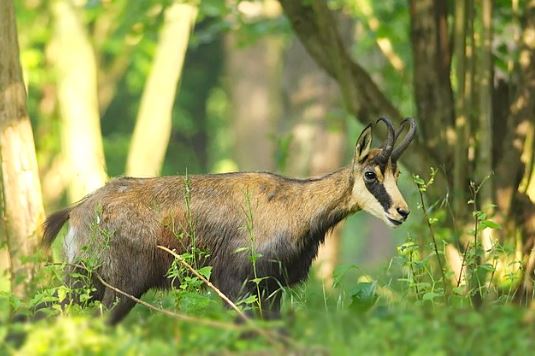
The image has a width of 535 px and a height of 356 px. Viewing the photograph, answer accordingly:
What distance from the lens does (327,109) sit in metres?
21.4

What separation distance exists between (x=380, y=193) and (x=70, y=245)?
102 inches

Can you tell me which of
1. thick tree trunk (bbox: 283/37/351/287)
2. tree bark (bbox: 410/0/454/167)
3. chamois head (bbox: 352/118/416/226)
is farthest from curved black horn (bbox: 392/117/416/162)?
thick tree trunk (bbox: 283/37/351/287)

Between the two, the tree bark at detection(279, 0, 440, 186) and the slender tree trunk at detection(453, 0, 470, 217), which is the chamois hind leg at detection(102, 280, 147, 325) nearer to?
the tree bark at detection(279, 0, 440, 186)

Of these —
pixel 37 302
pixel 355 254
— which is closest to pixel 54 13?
pixel 37 302

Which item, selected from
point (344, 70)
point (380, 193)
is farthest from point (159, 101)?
point (380, 193)

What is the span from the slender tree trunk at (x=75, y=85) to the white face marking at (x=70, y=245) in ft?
32.2

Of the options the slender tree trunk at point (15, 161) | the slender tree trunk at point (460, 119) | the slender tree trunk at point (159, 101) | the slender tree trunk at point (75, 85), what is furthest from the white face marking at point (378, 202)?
the slender tree trunk at point (159, 101)

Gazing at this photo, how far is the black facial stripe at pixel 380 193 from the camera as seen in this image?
34.8ft

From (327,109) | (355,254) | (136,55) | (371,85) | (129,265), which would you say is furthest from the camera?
(355,254)

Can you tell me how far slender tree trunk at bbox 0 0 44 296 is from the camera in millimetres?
10680

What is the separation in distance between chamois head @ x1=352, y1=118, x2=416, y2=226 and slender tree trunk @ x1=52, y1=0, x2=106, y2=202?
33.7ft

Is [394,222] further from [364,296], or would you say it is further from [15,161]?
[15,161]

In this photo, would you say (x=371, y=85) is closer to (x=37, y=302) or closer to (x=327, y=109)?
(x=37, y=302)

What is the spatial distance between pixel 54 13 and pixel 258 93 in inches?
223
